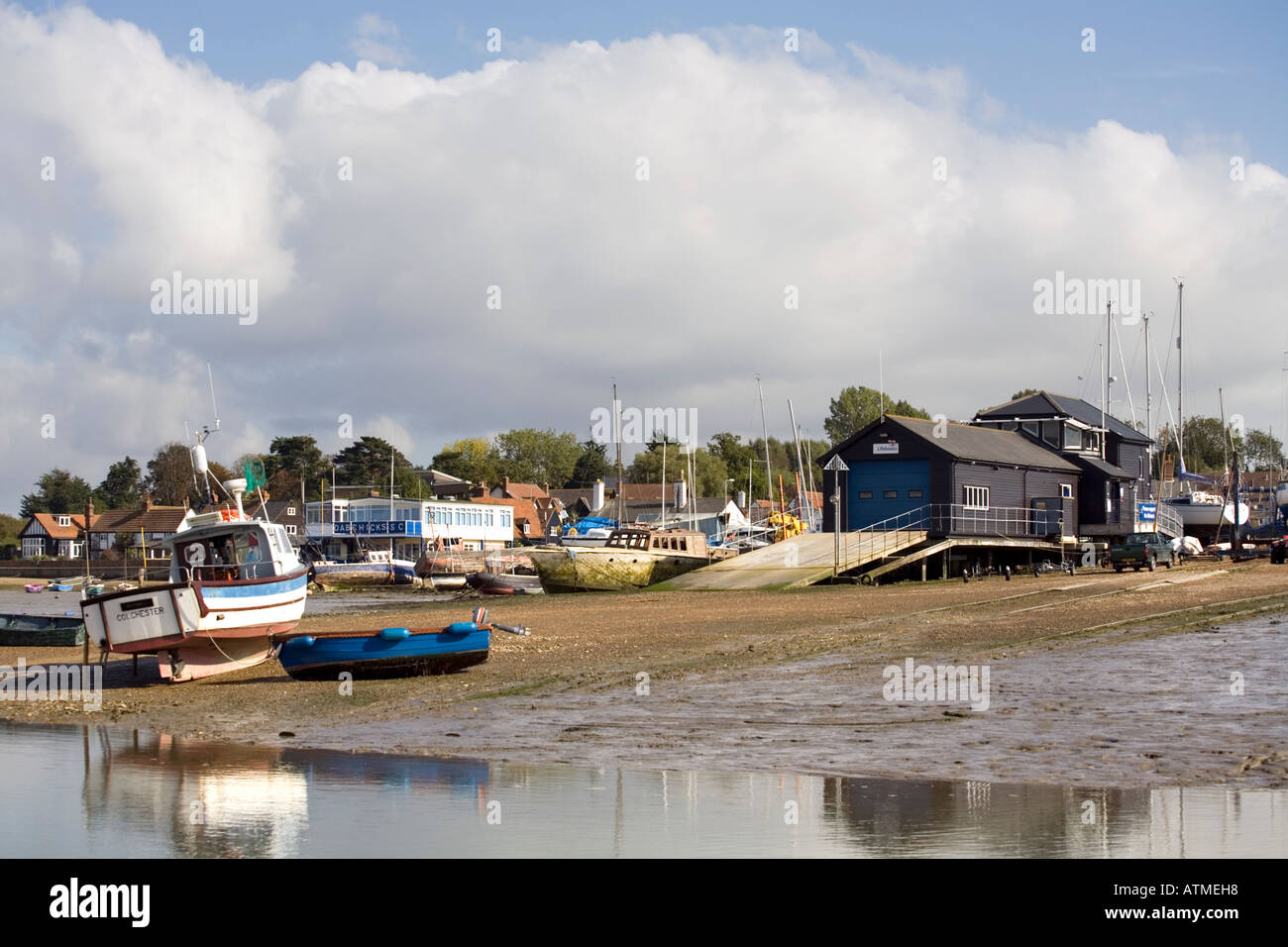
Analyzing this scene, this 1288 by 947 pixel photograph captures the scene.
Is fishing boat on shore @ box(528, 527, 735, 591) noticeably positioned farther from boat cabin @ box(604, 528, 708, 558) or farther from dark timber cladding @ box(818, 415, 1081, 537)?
dark timber cladding @ box(818, 415, 1081, 537)

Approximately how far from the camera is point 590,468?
173375mm

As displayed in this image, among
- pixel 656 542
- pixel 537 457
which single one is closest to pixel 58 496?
pixel 537 457

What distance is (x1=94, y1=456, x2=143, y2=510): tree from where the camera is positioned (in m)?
160

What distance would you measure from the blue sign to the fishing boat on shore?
158 feet

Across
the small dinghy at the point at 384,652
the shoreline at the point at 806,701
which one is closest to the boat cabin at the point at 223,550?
the shoreline at the point at 806,701

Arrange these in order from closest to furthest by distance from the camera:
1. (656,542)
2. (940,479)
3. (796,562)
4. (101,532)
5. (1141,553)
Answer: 1. (796,562)
2. (1141,553)
3. (656,542)
4. (940,479)
5. (101,532)

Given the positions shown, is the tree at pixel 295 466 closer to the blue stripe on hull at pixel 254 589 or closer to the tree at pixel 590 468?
the tree at pixel 590 468

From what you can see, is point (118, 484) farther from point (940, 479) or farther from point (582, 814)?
point (582, 814)

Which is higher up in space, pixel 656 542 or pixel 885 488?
pixel 885 488

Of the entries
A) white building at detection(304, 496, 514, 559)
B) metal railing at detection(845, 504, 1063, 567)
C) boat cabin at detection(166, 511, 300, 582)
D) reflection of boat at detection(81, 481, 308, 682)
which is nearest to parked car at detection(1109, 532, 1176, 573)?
metal railing at detection(845, 504, 1063, 567)

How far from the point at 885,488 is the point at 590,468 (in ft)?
383

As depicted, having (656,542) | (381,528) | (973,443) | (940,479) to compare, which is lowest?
(656,542)

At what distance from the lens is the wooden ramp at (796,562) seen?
48.9 metres
